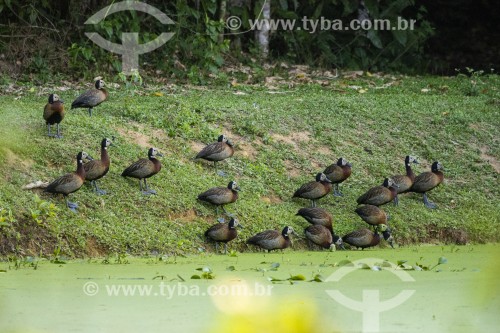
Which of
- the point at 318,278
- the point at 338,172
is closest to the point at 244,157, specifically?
the point at 338,172

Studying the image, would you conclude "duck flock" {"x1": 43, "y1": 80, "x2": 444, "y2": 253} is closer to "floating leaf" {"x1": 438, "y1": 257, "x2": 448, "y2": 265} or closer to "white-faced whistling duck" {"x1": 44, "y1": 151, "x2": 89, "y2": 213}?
"white-faced whistling duck" {"x1": 44, "y1": 151, "x2": 89, "y2": 213}

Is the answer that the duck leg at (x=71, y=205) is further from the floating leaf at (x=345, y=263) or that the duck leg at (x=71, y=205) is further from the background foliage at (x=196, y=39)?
the background foliage at (x=196, y=39)

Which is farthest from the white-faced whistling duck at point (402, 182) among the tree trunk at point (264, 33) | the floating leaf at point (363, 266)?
the tree trunk at point (264, 33)

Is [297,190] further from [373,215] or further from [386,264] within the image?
[386,264]

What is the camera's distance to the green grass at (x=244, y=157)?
10.2m

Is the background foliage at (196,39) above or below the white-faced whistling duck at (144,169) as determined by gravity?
above

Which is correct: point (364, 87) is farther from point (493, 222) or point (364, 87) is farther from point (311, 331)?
point (311, 331)

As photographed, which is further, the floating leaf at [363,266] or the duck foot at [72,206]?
the duck foot at [72,206]

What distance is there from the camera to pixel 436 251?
10.5 meters

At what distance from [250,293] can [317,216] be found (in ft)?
12.0

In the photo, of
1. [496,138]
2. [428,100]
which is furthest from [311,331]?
[428,100]

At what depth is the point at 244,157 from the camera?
1223 centimetres

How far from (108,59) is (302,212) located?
5.98m

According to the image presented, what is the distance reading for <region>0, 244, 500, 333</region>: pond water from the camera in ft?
19.3
